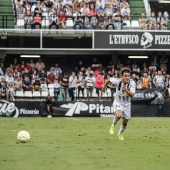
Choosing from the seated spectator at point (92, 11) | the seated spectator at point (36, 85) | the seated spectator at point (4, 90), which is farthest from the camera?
the seated spectator at point (92, 11)

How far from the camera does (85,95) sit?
3538 cm

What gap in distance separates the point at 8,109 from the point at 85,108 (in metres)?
4.08

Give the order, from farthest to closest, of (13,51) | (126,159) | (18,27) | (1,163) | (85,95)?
1. (13,51)
2. (18,27)
3. (85,95)
4. (126,159)
5. (1,163)

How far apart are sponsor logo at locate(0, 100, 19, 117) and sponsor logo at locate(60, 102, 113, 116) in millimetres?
2515

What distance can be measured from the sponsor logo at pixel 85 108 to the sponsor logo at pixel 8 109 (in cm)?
252

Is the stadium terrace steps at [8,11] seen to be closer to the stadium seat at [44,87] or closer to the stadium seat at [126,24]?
the stadium seat at [44,87]

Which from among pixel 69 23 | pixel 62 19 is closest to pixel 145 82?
pixel 69 23

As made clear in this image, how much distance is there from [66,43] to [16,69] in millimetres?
4589

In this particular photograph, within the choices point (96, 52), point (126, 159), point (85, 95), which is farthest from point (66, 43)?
point (126, 159)

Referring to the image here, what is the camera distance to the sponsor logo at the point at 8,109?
106ft

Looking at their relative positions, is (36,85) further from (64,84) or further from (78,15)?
(78,15)

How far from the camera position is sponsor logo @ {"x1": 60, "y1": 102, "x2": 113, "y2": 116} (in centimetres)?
3306

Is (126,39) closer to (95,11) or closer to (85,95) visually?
(95,11)

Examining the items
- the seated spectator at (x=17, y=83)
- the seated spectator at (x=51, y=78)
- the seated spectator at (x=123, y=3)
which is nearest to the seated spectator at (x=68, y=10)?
the seated spectator at (x=123, y=3)
